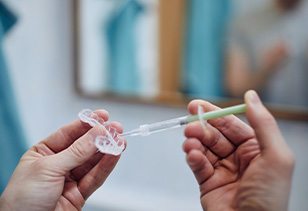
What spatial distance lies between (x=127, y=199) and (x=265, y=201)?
0.76 m

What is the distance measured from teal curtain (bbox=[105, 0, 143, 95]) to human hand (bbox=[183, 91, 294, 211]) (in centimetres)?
54

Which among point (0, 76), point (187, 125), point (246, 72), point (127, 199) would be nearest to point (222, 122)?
point (187, 125)

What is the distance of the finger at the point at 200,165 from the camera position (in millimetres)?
702

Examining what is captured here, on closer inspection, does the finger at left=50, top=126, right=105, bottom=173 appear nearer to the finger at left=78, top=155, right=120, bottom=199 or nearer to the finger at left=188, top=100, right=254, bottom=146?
the finger at left=78, top=155, right=120, bottom=199

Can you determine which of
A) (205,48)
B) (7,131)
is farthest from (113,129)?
(205,48)

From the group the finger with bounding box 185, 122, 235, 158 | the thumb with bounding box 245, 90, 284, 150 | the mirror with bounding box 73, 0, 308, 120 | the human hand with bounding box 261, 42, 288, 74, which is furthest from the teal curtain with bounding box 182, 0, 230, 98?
the thumb with bounding box 245, 90, 284, 150

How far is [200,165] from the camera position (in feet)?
2.43

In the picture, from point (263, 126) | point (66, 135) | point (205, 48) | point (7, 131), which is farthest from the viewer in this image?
point (205, 48)

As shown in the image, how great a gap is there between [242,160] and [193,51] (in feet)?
1.68

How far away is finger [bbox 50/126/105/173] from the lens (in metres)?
0.76

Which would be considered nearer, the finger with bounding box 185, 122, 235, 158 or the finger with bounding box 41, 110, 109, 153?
the finger with bounding box 185, 122, 235, 158

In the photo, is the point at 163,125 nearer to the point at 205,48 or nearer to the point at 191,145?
the point at 191,145

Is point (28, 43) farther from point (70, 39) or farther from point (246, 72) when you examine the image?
point (246, 72)

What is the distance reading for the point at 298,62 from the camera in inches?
43.0
